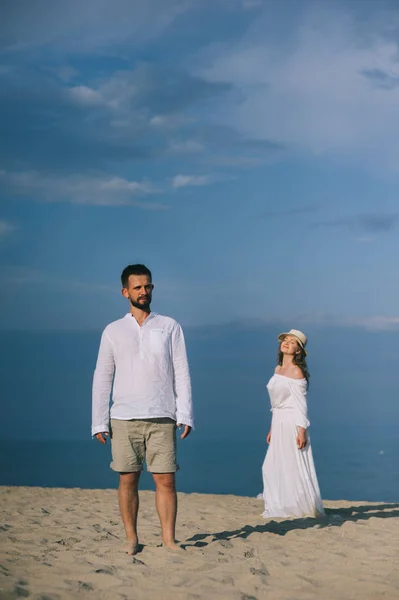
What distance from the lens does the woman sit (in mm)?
9234

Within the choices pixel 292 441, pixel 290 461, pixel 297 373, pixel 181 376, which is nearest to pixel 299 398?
pixel 297 373

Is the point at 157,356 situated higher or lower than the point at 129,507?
higher

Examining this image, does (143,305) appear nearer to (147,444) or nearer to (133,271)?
(133,271)

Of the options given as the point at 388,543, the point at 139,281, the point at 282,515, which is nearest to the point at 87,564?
the point at 139,281

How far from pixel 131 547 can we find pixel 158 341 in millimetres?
1728

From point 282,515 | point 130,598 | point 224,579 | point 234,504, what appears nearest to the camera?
point 130,598

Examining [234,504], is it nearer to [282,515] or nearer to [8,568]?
[282,515]

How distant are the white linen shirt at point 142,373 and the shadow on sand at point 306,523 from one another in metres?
1.53

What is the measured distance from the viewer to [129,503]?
6.38 m

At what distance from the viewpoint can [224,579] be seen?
18.7 feet

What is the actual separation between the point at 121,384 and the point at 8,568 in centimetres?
166

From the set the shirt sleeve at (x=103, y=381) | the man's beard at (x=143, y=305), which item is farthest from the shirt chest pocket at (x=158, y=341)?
the shirt sleeve at (x=103, y=381)

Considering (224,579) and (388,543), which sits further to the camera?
(388,543)

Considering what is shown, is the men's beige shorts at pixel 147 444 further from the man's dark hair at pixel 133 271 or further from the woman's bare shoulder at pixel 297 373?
the woman's bare shoulder at pixel 297 373
